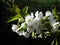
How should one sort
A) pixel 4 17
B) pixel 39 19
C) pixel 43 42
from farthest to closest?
pixel 4 17 < pixel 43 42 < pixel 39 19

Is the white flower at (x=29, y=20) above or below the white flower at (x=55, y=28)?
above

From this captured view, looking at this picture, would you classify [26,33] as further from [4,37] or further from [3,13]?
[3,13]

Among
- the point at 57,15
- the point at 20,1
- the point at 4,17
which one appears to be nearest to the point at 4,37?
the point at 4,17

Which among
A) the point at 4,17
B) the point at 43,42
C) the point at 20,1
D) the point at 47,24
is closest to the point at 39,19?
the point at 47,24

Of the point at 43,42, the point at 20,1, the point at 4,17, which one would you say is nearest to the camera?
the point at 43,42

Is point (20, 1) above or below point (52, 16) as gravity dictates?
above

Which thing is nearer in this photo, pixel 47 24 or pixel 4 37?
pixel 47 24

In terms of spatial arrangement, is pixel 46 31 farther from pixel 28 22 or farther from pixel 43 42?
pixel 43 42

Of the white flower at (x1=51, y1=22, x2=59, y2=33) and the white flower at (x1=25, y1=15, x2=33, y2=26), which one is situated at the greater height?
the white flower at (x1=25, y1=15, x2=33, y2=26)

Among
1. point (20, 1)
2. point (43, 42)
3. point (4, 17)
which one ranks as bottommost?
point (43, 42)
